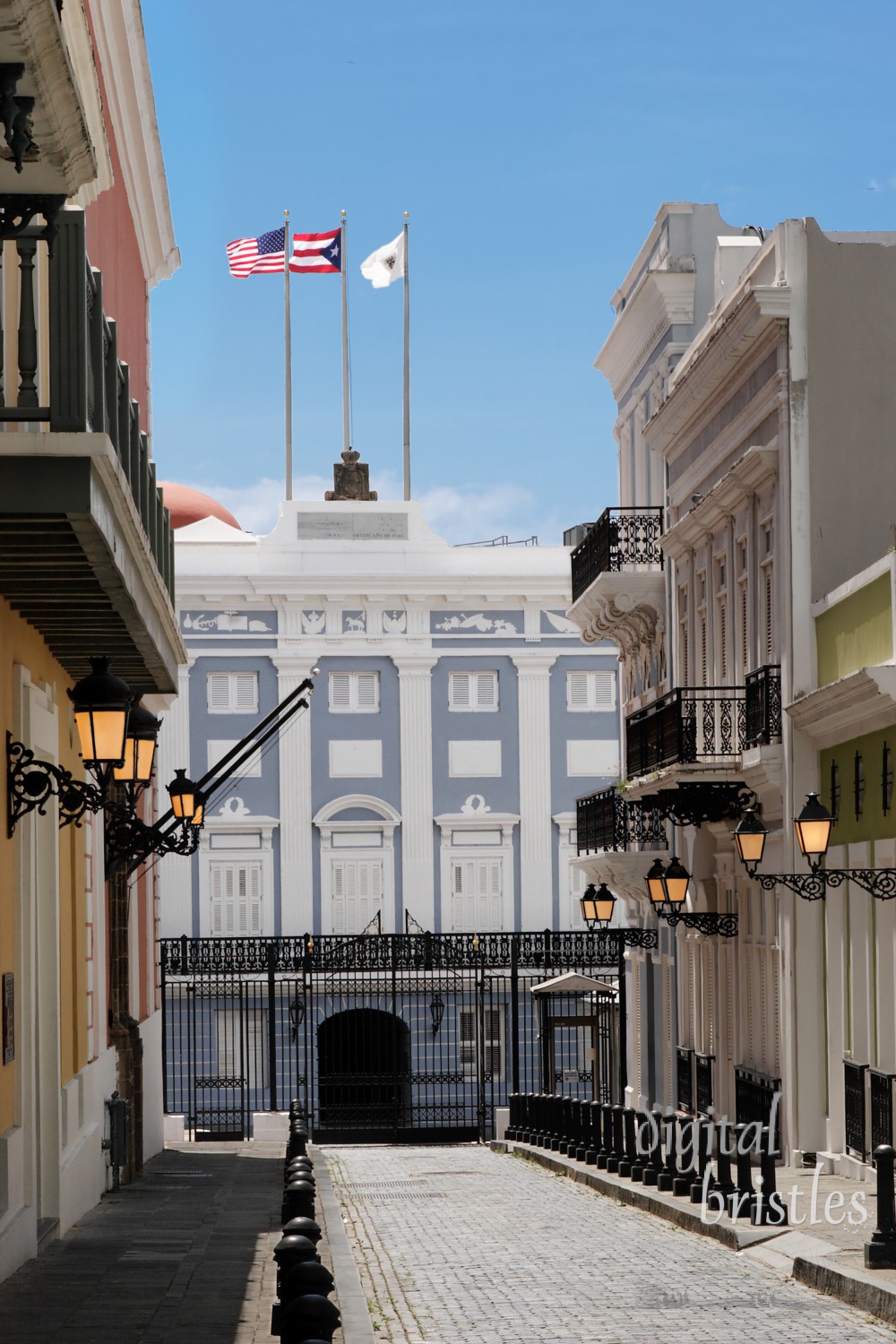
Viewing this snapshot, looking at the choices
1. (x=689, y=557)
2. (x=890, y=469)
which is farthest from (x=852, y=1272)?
(x=689, y=557)

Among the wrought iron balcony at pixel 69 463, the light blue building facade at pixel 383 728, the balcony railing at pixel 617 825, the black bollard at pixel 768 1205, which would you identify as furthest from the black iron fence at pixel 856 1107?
the light blue building facade at pixel 383 728

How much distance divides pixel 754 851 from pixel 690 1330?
730cm

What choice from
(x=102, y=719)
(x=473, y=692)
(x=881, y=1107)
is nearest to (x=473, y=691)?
(x=473, y=692)

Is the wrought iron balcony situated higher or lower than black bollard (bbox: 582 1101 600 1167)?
higher

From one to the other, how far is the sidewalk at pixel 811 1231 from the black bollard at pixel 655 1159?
16 centimetres

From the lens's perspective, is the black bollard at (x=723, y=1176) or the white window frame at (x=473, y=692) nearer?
the black bollard at (x=723, y=1176)

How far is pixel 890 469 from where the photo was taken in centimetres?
2159

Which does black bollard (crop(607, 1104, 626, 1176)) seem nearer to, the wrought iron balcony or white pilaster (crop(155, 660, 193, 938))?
the wrought iron balcony

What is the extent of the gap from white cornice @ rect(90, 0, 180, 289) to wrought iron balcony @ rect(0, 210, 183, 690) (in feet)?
20.8

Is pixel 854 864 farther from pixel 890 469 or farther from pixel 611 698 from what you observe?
pixel 611 698

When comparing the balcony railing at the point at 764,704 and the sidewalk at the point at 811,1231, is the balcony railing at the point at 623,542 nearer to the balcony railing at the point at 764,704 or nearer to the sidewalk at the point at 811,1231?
the balcony railing at the point at 764,704

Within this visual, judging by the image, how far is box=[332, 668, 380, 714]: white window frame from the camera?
47.5 m

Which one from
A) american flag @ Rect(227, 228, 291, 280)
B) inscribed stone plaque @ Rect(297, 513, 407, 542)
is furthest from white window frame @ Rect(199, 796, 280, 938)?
american flag @ Rect(227, 228, 291, 280)

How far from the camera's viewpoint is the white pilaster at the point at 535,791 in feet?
156
